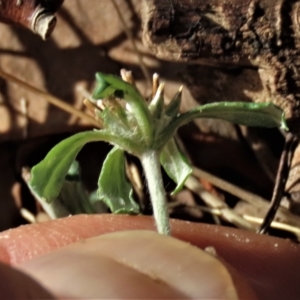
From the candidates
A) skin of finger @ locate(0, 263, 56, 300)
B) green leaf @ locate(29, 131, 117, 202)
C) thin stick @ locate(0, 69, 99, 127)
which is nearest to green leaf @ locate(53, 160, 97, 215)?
thin stick @ locate(0, 69, 99, 127)

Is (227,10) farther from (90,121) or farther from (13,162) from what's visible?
(13,162)

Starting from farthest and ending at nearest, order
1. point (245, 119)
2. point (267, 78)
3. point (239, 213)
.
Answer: point (239, 213), point (267, 78), point (245, 119)

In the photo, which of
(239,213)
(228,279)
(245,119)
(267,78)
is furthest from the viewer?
(239,213)

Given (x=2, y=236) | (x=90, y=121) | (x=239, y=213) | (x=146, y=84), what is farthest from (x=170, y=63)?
(x=2, y=236)

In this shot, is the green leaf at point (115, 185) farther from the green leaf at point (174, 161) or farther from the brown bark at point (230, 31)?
the brown bark at point (230, 31)

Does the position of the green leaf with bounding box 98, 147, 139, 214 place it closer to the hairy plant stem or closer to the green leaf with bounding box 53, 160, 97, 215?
the hairy plant stem

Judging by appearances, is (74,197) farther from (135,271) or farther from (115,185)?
(135,271)
